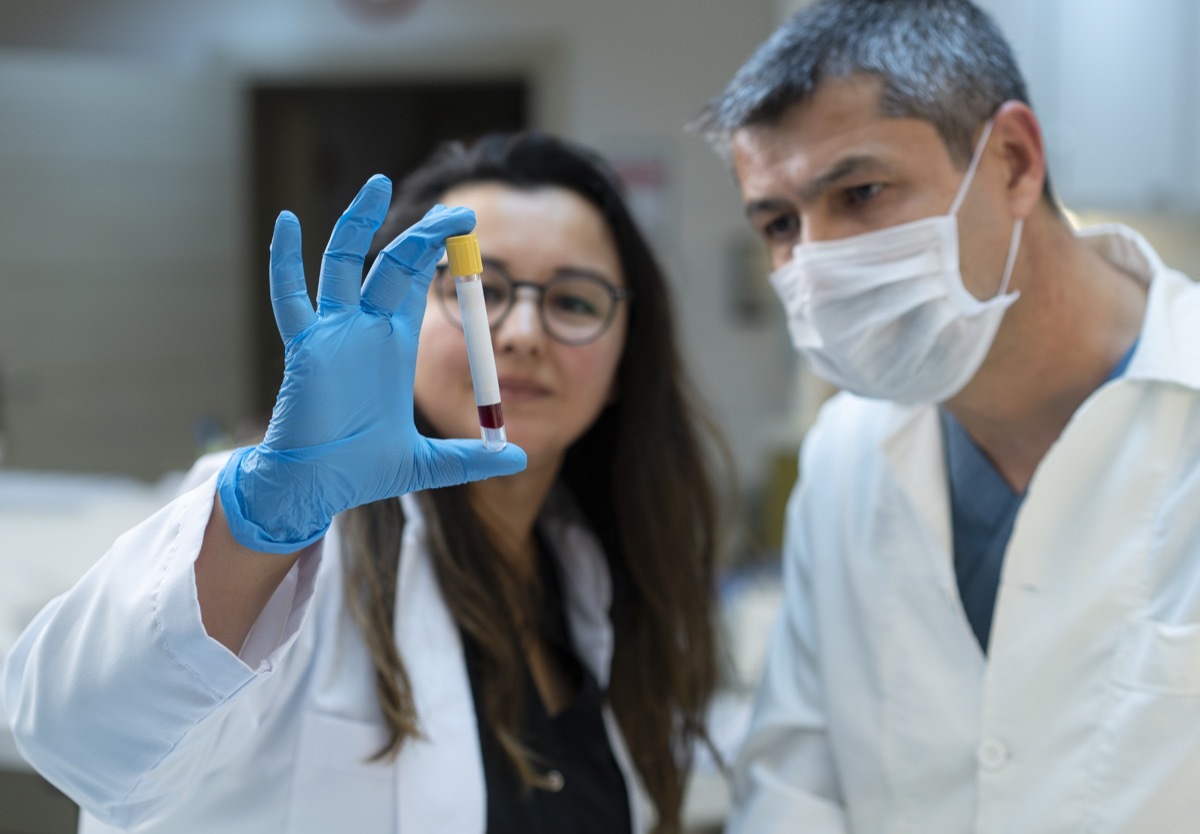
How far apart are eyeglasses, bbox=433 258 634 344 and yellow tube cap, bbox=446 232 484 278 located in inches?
14.2

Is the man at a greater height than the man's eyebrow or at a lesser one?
lesser

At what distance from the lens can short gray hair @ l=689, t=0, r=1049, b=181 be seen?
1.26 meters

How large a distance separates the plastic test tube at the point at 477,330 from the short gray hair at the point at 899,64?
0.54 meters

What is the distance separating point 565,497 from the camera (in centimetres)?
161

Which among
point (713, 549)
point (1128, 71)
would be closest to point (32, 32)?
point (713, 549)

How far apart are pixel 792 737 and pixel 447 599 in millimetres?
545

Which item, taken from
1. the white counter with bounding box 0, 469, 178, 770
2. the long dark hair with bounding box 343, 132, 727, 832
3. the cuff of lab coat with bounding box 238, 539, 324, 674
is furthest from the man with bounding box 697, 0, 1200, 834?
the white counter with bounding box 0, 469, 178, 770

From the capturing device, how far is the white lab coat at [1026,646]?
119cm

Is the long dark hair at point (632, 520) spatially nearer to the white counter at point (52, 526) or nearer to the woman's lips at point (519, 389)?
the woman's lips at point (519, 389)

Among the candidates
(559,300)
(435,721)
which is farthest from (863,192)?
(435,721)

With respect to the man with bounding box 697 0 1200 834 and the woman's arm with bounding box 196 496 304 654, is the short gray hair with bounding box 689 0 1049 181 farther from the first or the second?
the woman's arm with bounding box 196 496 304 654

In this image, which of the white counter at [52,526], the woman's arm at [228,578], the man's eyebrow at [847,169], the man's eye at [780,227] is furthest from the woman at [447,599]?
the white counter at [52,526]

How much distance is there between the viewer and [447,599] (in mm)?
1299

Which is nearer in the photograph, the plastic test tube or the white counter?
the plastic test tube
